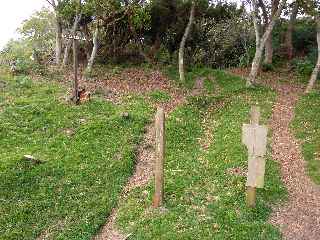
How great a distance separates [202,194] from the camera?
19.8 meters

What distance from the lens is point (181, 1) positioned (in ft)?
133

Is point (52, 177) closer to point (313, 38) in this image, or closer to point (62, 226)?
point (62, 226)

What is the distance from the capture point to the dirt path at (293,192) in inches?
690

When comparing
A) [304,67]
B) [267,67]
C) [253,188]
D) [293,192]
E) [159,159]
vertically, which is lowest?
[293,192]

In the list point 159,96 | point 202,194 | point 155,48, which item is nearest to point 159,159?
point 202,194

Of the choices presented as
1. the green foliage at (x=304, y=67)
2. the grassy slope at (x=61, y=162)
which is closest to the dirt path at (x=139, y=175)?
the grassy slope at (x=61, y=162)

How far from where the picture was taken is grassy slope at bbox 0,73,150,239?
18.7 metres

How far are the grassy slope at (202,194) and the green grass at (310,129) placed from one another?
72.3 inches

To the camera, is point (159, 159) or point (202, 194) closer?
point (159, 159)

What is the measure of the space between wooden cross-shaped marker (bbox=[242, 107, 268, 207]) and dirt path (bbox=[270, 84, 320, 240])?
1601 mm

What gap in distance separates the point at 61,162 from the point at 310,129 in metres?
13.9

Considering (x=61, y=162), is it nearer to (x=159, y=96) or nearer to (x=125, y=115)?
(x=125, y=115)

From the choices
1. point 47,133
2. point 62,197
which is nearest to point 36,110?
point 47,133

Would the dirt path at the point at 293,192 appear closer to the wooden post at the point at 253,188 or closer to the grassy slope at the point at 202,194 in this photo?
the grassy slope at the point at 202,194
